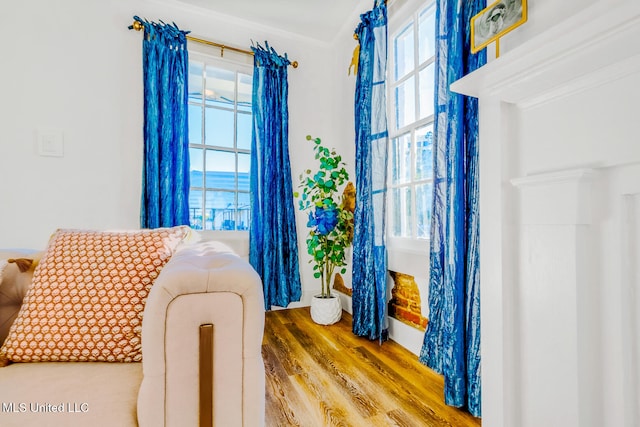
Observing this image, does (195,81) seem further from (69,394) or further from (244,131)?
(69,394)

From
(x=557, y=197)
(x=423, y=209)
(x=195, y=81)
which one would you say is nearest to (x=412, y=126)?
(x=423, y=209)

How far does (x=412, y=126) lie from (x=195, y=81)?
6.18 ft

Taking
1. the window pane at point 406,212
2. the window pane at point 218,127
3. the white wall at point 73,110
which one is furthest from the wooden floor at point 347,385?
the window pane at point 218,127

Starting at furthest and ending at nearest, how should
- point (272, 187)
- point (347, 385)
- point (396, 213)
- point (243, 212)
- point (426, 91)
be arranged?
point (243, 212) < point (272, 187) < point (396, 213) < point (426, 91) < point (347, 385)

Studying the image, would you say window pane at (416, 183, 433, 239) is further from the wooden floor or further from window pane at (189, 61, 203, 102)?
window pane at (189, 61, 203, 102)

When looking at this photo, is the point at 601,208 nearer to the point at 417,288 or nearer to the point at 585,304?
the point at 585,304

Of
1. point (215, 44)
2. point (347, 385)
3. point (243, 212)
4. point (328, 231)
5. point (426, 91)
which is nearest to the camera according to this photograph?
point (347, 385)

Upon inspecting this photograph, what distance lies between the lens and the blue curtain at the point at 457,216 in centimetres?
133

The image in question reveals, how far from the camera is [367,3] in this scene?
2383 mm

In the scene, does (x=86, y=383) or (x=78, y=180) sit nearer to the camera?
(x=86, y=383)

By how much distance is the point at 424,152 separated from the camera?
77.2 inches

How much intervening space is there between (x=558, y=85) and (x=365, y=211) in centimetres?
147

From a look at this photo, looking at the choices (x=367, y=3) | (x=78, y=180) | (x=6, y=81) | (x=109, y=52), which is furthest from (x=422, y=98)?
(x=6, y=81)

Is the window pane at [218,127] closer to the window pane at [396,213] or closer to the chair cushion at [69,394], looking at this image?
the window pane at [396,213]
